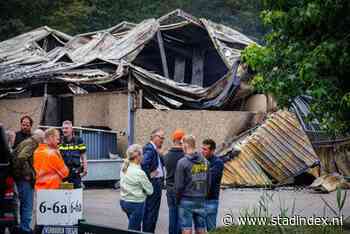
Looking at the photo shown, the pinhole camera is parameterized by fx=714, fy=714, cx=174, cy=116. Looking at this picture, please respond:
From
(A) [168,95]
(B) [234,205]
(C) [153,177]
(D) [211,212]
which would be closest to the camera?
(D) [211,212]

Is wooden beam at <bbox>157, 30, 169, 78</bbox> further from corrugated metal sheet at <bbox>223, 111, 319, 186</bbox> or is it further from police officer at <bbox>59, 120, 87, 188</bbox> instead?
police officer at <bbox>59, 120, 87, 188</bbox>

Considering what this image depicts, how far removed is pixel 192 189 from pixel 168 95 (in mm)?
12929

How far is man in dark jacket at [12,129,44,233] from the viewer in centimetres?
1056

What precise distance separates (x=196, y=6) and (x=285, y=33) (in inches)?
1634

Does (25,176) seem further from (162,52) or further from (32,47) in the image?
(32,47)

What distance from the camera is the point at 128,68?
68.5ft

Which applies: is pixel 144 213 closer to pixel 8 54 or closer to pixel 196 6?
pixel 8 54

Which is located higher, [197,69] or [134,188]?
[197,69]

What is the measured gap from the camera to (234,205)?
15.7 metres

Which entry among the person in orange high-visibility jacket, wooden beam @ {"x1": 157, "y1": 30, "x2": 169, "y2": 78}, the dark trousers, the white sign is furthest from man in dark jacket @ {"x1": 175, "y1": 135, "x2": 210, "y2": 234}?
wooden beam @ {"x1": 157, "y1": 30, "x2": 169, "y2": 78}

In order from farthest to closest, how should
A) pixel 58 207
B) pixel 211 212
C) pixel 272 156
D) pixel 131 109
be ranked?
1. pixel 131 109
2. pixel 272 156
3. pixel 211 212
4. pixel 58 207

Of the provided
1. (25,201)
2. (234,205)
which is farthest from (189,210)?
(234,205)

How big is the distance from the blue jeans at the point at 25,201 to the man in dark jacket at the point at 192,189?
2.54 meters

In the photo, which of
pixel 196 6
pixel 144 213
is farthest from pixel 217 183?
pixel 196 6
